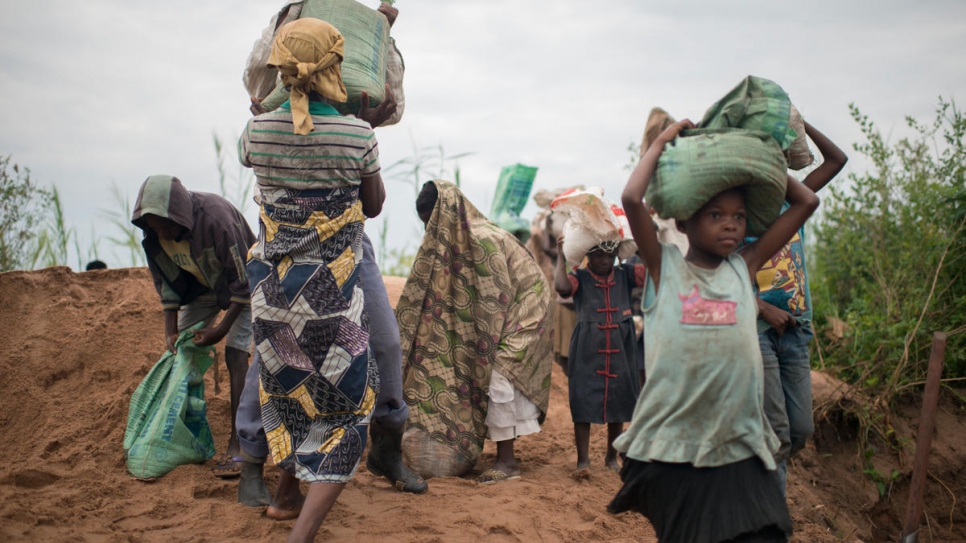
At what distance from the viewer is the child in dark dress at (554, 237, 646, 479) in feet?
15.9

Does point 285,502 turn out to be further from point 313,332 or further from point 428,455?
point 428,455

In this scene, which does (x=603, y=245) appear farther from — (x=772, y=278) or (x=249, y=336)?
(x=249, y=336)

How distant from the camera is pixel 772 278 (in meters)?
3.75

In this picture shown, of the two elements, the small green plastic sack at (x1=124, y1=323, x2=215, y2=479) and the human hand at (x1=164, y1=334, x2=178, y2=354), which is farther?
the human hand at (x1=164, y1=334, x2=178, y2=354)

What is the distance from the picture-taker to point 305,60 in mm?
3064

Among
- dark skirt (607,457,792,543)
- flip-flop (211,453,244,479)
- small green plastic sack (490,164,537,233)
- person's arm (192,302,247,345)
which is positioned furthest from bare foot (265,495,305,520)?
small green plastic sack (490,164,537,233)

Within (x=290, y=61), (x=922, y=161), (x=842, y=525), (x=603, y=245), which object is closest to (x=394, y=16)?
Result: (x=290, y=61)

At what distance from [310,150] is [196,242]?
1.43m

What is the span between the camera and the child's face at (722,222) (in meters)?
2.76

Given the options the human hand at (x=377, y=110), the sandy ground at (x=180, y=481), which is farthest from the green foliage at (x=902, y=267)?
the human hand at (x=377, y=110)

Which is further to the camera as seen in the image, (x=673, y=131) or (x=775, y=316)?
(x=775, y=316)

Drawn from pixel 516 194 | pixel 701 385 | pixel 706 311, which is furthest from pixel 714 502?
pixel 516 194

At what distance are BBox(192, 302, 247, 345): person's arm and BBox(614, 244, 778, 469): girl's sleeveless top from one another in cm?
235

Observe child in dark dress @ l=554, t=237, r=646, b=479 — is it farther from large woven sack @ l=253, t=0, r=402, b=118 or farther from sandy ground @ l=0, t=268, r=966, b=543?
large woven sack @ l=253, t=0, r=402, b=118
